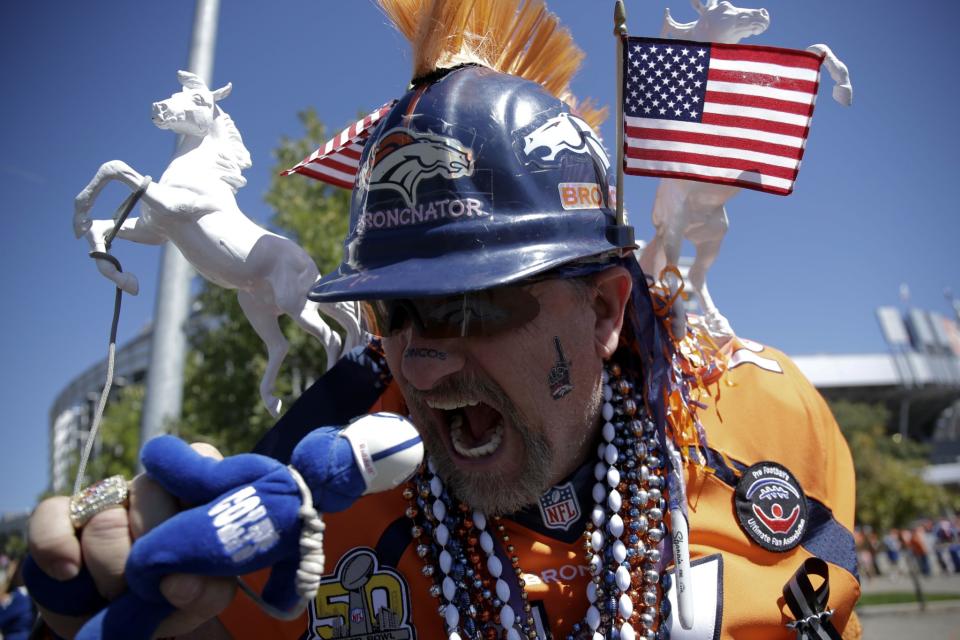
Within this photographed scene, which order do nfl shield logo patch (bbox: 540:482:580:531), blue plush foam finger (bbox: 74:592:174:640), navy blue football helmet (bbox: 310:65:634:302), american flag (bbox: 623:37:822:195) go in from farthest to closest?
american flag (bbox: 623:37:822:195) < nfl shield logo patch (bbox: 540:482:580:531) < navy blue football helmet (bbox: 310:65:634:302) < blue plush foam finger (bbox: 74:592:174:640)

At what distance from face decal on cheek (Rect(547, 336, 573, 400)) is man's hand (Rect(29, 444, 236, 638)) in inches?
37.8

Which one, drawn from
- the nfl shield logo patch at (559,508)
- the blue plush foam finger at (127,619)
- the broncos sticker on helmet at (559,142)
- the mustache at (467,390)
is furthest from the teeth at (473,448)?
the blue plush foam finger at (127,619)

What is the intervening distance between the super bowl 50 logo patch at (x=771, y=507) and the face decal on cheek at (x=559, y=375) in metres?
0.72

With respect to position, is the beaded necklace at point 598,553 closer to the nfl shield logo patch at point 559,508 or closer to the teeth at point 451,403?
the nfl shield logo patch at point 559,508

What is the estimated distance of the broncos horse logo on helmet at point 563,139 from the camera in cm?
188

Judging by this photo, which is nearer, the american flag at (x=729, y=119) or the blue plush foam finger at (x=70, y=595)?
the blue plush foam finger at (x=70, y=595)

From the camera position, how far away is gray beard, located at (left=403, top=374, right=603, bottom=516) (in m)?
1.81

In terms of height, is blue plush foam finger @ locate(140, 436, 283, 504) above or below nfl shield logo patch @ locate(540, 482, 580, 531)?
above

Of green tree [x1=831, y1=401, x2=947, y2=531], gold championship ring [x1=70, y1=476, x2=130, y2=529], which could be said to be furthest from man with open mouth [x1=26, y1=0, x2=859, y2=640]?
green tree [x1=831, y1=401, x2=947, y2=531]

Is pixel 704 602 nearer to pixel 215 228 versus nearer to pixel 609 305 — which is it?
pixel 609 305

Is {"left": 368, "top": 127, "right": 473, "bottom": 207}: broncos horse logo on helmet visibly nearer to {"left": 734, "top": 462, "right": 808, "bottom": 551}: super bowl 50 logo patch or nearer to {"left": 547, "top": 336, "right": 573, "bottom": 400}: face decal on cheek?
{"left": 547, "top": 336, "right": 573, "bottom": 400}: face decal on cheek

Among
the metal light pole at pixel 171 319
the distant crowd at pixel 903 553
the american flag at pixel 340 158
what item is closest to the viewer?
the american flag at pixel 340 158

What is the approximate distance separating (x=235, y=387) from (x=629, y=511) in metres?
8.51

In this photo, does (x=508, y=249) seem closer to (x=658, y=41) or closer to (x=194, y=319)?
(x=658, y=41)
